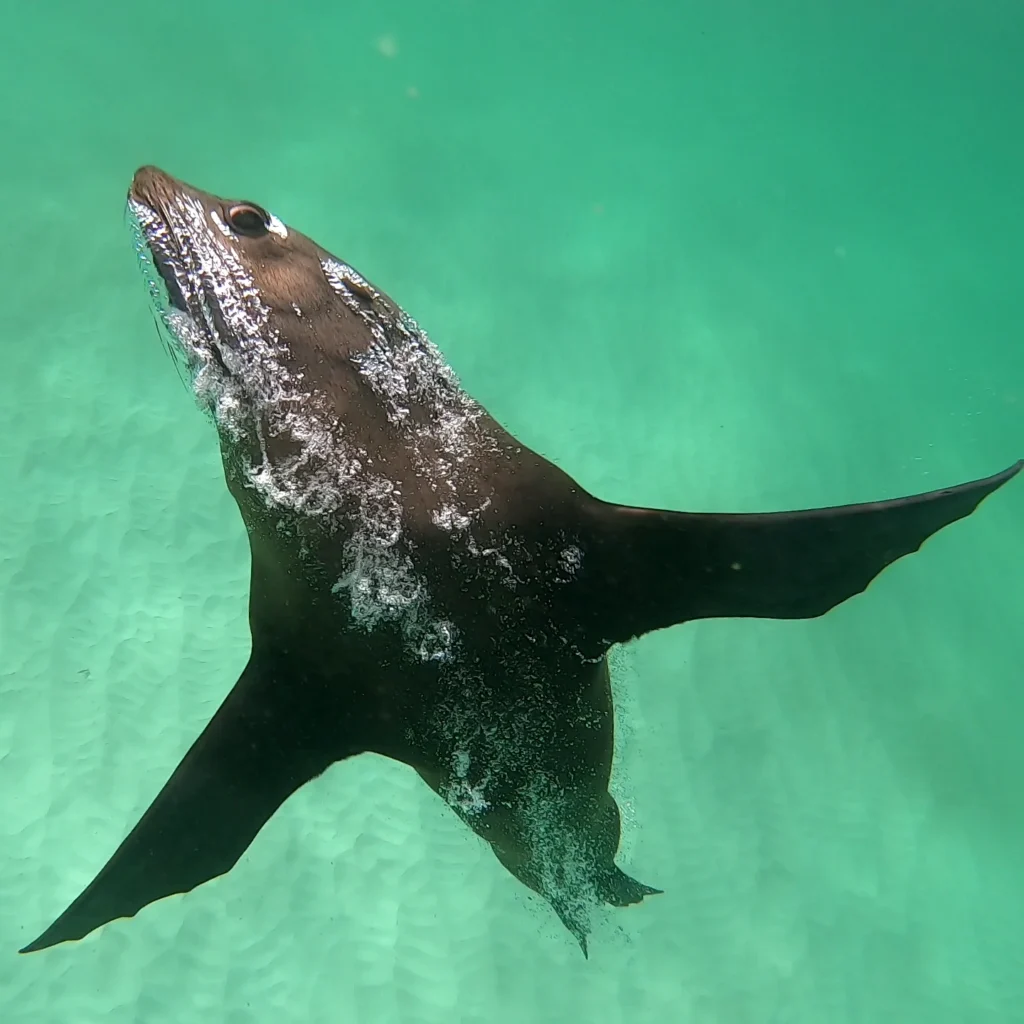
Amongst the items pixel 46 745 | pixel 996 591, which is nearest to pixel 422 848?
pixel 46 745

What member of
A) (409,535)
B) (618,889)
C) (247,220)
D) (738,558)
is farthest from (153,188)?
(618,889)

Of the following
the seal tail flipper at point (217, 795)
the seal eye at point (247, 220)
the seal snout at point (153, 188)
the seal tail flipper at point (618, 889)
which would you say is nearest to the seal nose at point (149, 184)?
the seal snout at point (153, 188)

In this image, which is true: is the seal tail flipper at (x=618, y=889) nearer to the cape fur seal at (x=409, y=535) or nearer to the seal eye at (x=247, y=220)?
the cape fur seal at (x=409, y=535)

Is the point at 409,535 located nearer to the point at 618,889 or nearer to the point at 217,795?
the point at 217,795

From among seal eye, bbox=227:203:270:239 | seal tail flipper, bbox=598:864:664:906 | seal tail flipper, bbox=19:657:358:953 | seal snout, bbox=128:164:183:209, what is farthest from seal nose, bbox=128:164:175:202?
seal tail flipper, bbox=598:864:664:906

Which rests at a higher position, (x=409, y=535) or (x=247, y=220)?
(x=247, y=220)

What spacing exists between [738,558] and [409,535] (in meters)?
0.90

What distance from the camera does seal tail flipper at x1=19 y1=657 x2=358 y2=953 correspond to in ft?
8.91

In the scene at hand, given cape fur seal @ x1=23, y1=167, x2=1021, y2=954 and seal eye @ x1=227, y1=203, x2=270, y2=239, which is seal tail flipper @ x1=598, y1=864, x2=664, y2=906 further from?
seal eye @ x1=227, y1=203, x2=270, y2=239

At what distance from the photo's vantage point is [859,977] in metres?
7.38

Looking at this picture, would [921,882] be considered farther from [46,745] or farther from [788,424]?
[46,745]

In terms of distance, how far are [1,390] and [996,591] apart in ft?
37.7

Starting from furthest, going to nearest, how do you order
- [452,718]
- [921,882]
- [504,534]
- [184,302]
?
[921,882] → [452,718] → [504,534] → [184,302]

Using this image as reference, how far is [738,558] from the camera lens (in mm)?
2330
